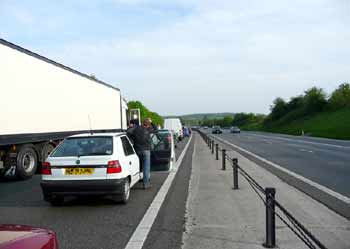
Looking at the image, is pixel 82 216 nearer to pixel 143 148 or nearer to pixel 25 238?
pixel 143 148

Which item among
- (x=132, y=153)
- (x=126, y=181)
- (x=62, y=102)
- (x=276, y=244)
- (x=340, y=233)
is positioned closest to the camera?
(x=276, y=244)

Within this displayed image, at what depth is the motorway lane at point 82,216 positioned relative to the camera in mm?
5863

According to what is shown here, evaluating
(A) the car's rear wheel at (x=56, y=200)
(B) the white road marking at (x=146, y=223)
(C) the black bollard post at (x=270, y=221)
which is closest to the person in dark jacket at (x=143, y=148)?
(B) the white road marking at (x=146, y=223)

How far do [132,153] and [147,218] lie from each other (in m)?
2.76

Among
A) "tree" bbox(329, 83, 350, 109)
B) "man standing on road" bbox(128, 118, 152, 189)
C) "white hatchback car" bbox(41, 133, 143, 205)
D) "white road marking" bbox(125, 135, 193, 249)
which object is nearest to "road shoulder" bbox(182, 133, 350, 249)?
"white road marking" bbox(125, 135, 193, 249)

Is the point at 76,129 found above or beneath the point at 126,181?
above

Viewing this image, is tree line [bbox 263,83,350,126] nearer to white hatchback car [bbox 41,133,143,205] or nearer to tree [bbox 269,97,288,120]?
tree [bbox 269,97,288,120]

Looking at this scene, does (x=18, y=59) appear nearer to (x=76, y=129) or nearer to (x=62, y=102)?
(x=62, y=102)

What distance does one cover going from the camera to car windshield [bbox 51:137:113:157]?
821cm

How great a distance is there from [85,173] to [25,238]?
4.93 m

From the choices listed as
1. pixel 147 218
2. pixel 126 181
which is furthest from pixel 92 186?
pixel 147 218

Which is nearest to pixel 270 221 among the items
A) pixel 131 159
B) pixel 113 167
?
pixel 113 167

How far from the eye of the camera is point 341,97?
85.2 meters

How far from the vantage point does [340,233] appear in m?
5.93
